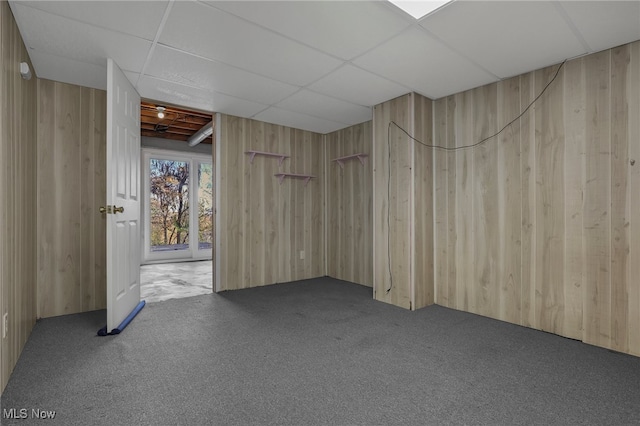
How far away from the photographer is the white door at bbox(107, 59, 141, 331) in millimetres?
2479

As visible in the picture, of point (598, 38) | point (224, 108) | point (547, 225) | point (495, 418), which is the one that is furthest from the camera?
point (224, 108)

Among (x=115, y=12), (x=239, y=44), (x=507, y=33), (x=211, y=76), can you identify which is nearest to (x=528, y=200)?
(x=507, y=33)

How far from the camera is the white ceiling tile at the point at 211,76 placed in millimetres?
2533

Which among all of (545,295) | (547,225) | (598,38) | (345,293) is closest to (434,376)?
(545,295)

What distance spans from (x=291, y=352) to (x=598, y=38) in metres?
3.02

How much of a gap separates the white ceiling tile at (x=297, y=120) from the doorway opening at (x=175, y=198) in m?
1.81

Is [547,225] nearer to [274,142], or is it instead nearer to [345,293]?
[345,293]

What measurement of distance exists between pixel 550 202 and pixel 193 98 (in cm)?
355

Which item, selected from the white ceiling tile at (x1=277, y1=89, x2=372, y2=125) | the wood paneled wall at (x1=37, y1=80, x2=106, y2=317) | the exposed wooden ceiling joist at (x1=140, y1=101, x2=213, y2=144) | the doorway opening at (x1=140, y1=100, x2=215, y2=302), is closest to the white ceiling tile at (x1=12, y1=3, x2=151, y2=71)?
the wood paneled wall at (x1=37, y1=80, x2=106, y2=317)

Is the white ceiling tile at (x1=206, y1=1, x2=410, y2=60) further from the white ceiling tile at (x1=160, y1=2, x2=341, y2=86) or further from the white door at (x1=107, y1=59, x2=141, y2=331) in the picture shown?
the white door at (x1=107, y1=59, x2=141, y2=331)

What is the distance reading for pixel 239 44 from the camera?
229cm

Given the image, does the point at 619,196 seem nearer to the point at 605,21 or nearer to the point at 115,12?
the point at 605,21

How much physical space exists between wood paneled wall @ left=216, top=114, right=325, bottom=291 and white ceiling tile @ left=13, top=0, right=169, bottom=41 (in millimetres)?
1921

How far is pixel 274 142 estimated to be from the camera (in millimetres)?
4457
